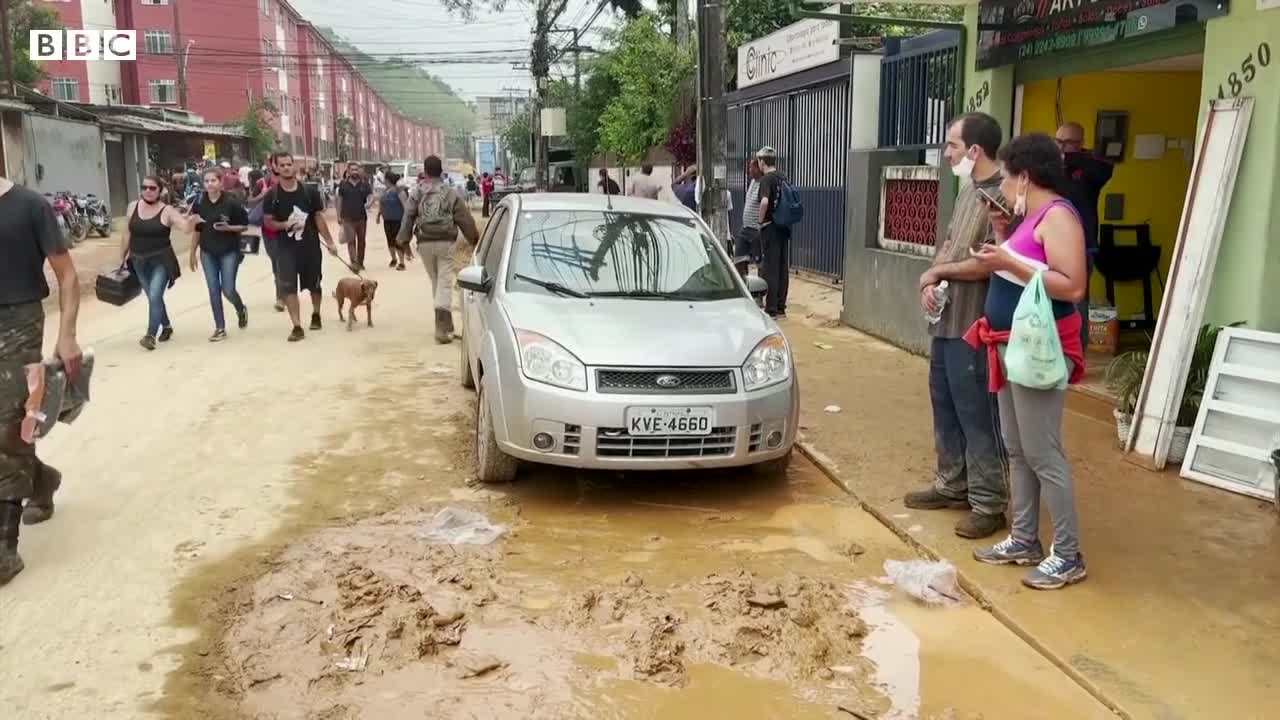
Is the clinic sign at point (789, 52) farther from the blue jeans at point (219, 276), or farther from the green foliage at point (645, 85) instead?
the blue jeans at point (219, 276)

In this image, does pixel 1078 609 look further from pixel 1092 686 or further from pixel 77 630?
pixel 77 630

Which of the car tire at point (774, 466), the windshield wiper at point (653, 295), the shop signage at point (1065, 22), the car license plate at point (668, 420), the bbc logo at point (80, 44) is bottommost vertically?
the car tire at point (774, 466)

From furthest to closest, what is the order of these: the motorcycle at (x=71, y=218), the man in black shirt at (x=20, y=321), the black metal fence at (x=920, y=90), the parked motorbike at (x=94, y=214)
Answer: the parked motorbike at (x=94, y=214) → the motorcycle at (x=71, y=218) → the black metal fence at (x=920, y=90) → the man in black shirt at (x=20, y=321)

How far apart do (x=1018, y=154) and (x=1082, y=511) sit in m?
2.05

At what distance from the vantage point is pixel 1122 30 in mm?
7430

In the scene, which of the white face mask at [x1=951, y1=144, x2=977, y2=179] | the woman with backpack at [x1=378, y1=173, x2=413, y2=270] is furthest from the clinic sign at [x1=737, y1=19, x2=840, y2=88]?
the white face mask at [x1=951, y1=144, x2=977, y2=179]

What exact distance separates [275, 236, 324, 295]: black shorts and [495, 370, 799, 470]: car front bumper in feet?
20.2

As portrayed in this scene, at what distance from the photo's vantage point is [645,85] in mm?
25391

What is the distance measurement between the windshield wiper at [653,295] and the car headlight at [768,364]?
0.64 m

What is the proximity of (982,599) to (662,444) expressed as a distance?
172 cm

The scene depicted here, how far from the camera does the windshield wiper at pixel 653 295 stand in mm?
6316

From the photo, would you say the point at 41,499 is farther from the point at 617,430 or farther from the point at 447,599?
the point at 617,430

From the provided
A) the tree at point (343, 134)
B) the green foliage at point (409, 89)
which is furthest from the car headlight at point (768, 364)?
the green foliage at point (409, 89)

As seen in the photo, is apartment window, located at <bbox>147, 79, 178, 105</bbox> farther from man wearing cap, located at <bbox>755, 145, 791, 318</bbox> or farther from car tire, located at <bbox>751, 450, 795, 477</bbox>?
car tire, located at <bbox>751, 450, 795, 477</bbox>
